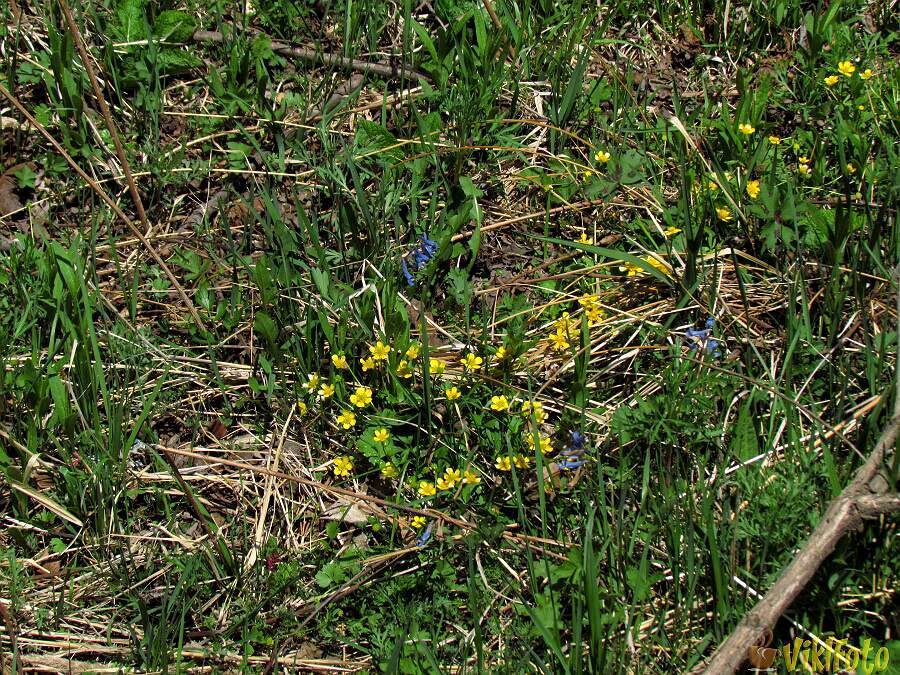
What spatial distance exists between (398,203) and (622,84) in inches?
41.0

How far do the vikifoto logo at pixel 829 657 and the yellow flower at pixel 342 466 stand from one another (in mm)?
1209

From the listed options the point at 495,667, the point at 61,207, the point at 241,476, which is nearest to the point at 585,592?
the point at 495,667

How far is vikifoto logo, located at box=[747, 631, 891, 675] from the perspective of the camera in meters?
2.08

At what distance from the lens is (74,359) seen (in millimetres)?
2727

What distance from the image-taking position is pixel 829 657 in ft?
6.91

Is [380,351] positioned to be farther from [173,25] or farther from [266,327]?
[173,25]

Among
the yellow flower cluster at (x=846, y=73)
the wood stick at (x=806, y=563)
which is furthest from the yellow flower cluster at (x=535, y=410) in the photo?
the yellow flower cluster at (x=846, y=73)

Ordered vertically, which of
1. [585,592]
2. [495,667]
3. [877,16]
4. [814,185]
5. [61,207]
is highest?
[877,16]

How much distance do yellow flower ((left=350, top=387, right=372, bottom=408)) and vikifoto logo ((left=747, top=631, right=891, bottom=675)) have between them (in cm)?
127

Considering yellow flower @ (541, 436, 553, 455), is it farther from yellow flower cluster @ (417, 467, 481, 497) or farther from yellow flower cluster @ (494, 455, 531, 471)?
yellow flower cluster @ (417, 467, 481, 497)

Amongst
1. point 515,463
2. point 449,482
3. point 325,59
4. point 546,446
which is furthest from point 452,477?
point 325,59

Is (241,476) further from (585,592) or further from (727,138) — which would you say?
(727,138)

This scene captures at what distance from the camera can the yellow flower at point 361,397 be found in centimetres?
262

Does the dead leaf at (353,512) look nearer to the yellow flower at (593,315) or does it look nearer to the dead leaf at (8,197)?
the yellow flower at (593,315)
